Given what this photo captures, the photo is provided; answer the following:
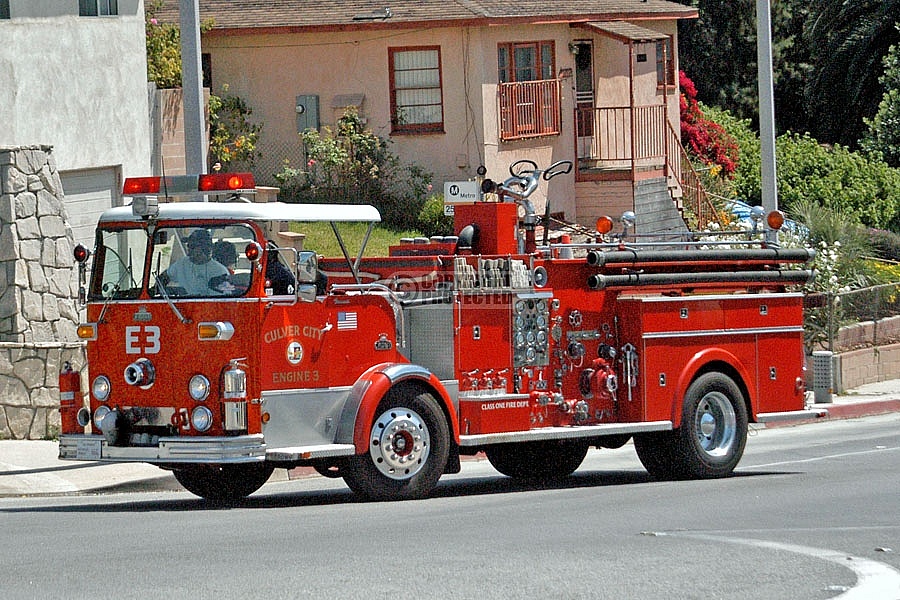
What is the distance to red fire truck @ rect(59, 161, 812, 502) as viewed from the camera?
11.5 metres

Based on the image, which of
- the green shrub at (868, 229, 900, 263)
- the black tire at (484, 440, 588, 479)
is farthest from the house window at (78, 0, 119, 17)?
the green shrub at (868, 229, 900, 263)

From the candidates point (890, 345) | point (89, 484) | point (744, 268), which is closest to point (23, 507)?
point (89, 484)

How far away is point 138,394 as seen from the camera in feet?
38.2

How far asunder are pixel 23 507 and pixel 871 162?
99.0 ft

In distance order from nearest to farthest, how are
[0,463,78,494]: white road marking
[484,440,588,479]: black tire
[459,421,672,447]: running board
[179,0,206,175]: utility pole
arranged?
1. [459,421,672,447]: running board
2. [0,463,78,494]: white road marking
3. [484,440,588,479]: black tire
4. [179,0,206,175]: utility pole

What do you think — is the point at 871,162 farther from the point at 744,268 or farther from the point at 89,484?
the point at 89,484

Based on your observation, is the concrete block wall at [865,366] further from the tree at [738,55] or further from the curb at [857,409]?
the tree at [738,55]

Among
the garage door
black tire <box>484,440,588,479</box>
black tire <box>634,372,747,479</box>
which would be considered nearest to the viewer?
black tire <box>634,372,747,479</box>

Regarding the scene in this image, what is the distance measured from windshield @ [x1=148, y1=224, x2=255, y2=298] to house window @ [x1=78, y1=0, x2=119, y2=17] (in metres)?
10.7

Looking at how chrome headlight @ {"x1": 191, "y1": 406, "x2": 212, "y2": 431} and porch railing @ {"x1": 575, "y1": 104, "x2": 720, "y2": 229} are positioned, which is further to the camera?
porch railing @ {"x1": 575, "y1": 104, "x2": 720, "y2": 229}

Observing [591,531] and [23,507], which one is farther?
[23,507]

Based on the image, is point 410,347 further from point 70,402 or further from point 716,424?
point 716,424

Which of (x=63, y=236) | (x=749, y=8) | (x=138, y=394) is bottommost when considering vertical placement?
(x=138, y=394)

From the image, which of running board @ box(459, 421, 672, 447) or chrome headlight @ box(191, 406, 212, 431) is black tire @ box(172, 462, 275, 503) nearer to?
chrome headlight @ box(191, 406, 212, 431)
